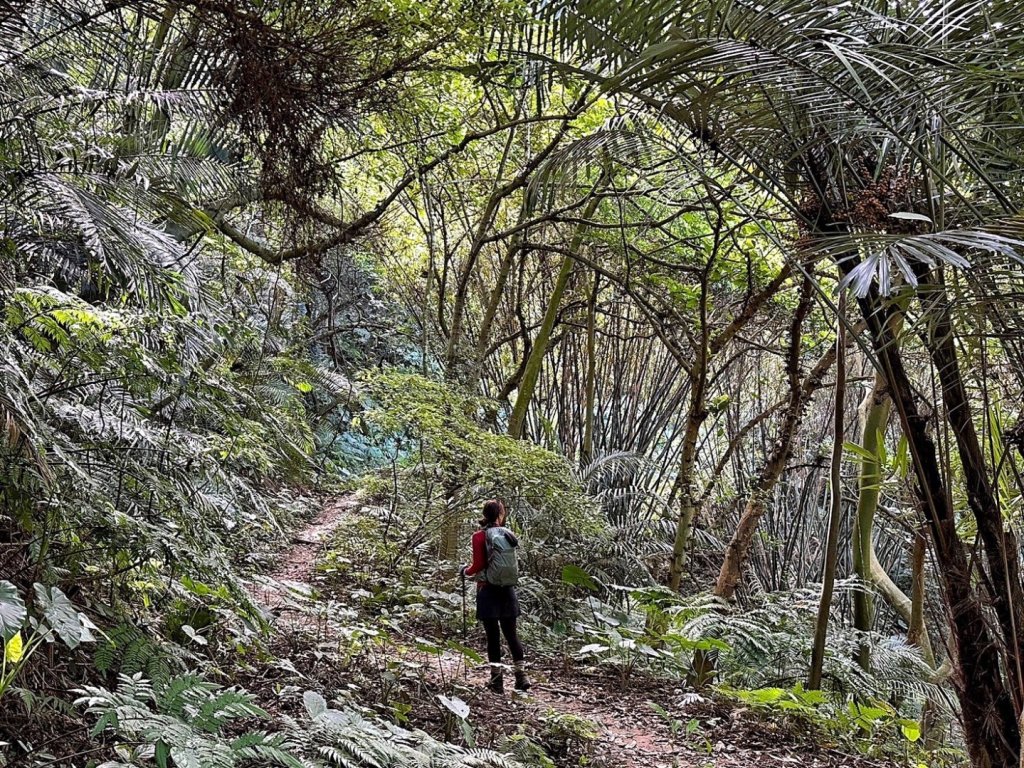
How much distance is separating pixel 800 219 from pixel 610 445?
538 cm

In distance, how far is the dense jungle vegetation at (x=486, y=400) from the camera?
7.63 ft

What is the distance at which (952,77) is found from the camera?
2307 mm

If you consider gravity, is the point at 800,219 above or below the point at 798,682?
above

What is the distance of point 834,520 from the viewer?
13.3 feet

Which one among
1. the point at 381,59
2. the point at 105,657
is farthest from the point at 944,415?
the point at 105,657

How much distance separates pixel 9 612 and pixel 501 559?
3101 mm

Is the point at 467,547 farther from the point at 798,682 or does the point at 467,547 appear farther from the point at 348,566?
the point at 798,682

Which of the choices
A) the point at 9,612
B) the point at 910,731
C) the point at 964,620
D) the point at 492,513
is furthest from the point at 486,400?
the point at 9,612

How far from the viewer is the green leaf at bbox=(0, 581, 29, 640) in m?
1.69

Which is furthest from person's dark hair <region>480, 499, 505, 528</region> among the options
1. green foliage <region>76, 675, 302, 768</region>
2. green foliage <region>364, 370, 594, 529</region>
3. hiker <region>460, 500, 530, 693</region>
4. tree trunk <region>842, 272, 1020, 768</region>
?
tree trunk <region>842, 272, 1020, 768</region>

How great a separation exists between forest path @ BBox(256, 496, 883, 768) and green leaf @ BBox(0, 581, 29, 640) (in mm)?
1952

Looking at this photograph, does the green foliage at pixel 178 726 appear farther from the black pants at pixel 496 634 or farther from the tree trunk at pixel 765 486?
the tree trunk at pixel 765 486

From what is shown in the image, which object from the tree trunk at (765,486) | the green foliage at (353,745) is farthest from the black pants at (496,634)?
the green foliage at (353,745)

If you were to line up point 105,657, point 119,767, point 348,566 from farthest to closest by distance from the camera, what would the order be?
point 348,566 < point 105,657 < point 119,767
